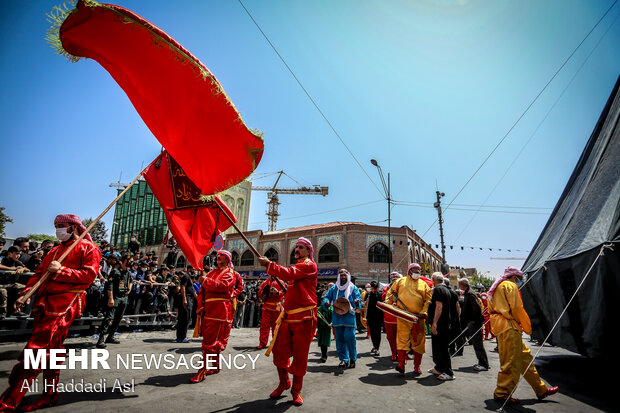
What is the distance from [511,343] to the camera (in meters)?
4.20

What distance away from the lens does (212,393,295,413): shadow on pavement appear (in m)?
3.23

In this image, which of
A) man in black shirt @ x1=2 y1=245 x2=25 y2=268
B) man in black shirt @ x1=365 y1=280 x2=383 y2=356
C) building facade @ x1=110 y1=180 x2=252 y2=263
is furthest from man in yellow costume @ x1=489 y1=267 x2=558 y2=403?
→ building facade @ x1=110 y1=180 x2=252 y2=263

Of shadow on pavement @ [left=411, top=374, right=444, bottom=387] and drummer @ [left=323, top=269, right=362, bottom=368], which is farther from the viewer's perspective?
drummer @ [left=323, top=269, right=362, bottom=368]

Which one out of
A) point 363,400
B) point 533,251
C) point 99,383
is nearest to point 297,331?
point 363,400

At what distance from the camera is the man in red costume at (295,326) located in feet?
11.6

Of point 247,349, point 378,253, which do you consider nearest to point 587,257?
point 247,349

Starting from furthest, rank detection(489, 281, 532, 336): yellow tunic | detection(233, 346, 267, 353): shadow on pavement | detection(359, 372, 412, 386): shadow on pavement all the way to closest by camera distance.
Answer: detection(233, 346, 267, 353): shadow on pavement < detection(359, 372, 412, 386): shadow on pavement < detection(489, 281, 532, 336): yellow tunic

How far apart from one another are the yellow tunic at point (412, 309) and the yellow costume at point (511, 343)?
4.00 feet

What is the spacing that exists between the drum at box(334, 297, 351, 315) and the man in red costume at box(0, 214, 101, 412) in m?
4.23

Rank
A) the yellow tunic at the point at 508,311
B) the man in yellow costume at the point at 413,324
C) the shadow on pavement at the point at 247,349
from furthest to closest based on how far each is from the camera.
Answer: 1. the shadow on pavement at the point at 247,349
2. the man in yellow costume at the point at 413,324
3. the yellow tunic at the point at 508,311

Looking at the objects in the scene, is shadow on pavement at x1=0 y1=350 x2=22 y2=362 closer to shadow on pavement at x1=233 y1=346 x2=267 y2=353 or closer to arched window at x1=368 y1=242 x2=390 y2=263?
shadow on pavement at x1=233 y1=346 x2=267 y2=353

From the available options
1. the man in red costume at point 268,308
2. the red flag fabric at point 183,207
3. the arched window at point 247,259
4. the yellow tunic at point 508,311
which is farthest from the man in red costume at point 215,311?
the arched window at point 247,259

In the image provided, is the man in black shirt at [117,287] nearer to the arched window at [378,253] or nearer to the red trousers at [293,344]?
the red trousers at [293,344]

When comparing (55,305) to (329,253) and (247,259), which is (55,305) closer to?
(329,253)
